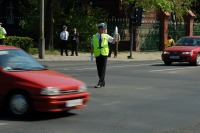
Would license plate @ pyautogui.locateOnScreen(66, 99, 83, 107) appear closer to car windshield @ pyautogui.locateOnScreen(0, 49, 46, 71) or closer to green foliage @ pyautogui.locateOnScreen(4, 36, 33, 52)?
car windshield @ pyautogui.locateOnScreen(0, 49, 46, 71)

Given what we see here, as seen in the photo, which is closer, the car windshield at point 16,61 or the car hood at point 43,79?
the car hood at point 43,79

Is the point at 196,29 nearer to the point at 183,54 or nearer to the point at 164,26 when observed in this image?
the point at 164,26

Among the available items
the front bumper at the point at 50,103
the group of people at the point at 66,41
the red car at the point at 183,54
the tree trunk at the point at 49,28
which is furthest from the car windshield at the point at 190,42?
the front bumper at the point at 50,103

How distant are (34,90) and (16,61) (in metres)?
1.20

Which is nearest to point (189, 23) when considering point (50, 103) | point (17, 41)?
point (17, 41)

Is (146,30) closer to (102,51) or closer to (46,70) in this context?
(102,51)

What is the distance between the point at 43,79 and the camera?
952 cm

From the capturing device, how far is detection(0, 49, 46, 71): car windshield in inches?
392

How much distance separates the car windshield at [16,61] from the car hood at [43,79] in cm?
25

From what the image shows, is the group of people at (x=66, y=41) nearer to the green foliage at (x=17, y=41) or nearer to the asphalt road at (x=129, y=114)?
the green foliage at (x=17, y=41)

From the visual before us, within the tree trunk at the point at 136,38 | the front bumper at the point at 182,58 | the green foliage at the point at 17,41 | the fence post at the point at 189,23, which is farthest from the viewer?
the fence post at the point at 189,23

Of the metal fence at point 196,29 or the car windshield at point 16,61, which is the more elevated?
the metal fence at point 196,29

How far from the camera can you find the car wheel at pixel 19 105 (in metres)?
9.37

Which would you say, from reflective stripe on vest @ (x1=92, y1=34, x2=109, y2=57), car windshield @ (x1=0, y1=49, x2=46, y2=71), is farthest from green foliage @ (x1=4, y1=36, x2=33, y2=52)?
car windshield @ (x1=0, y1=49, x2=46, y2=71)
